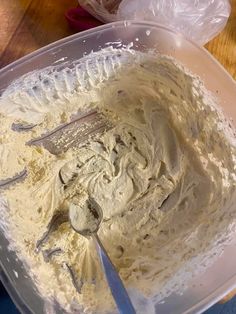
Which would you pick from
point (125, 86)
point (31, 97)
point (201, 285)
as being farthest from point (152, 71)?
point (201, 285)

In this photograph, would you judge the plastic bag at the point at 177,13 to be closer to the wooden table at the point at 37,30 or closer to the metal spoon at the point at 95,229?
the wooden table at the point at 37,30

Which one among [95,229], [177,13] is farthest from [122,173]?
[177,13]

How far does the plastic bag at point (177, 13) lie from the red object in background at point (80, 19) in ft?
0.06

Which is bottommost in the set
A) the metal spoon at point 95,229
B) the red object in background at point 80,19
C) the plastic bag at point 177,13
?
the metal spoon at point 95,229

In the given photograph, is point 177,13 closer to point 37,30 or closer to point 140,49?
point 140,49

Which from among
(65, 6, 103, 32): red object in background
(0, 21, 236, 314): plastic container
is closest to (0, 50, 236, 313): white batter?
(0, 21, 236, 314): plastic container

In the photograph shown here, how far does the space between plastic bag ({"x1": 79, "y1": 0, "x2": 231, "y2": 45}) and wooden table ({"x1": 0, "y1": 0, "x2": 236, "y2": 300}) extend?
0.03m

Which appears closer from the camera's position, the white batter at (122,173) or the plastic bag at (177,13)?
the white batter at (122,173)

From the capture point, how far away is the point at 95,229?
0.73m

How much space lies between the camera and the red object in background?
0.85 metres

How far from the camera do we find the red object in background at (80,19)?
851 mm

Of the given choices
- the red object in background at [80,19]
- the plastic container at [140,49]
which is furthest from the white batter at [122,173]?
the red object in background at [80,19]

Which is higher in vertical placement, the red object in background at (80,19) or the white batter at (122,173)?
the red object in background at (80,19)

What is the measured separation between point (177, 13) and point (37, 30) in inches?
9.6
